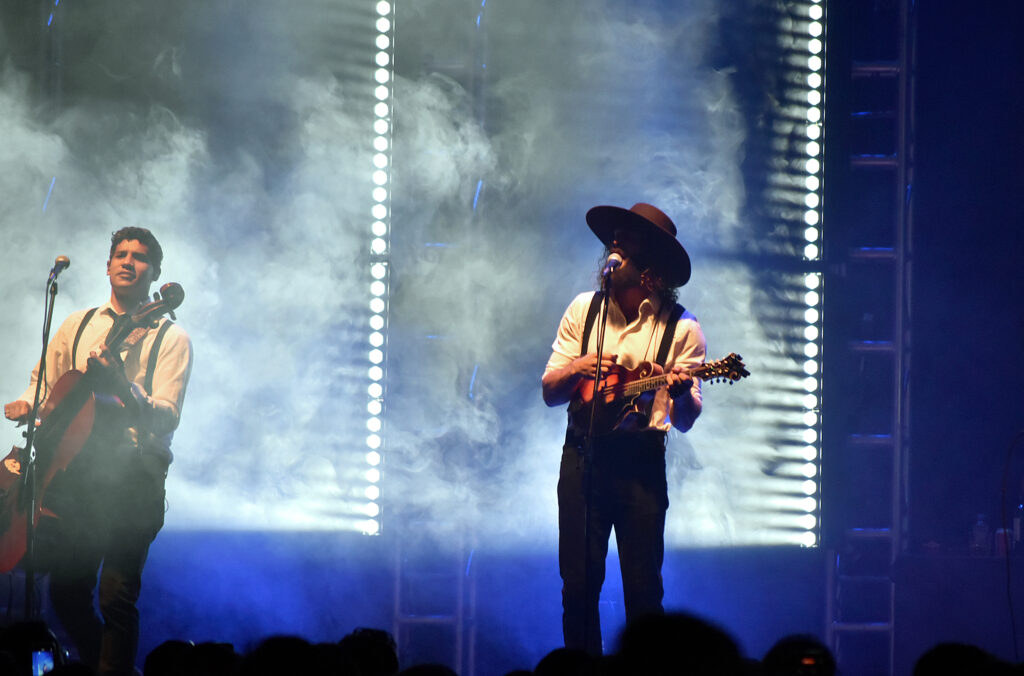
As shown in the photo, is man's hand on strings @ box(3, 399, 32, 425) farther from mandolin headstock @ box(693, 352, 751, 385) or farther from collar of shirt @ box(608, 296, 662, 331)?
mandolin headstock @ box(693, 352, 751, 385)

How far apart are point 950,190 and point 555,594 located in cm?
346

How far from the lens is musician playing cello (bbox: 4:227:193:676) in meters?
4.46

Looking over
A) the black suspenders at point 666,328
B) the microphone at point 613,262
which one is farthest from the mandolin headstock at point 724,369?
the microphone at point 613,262

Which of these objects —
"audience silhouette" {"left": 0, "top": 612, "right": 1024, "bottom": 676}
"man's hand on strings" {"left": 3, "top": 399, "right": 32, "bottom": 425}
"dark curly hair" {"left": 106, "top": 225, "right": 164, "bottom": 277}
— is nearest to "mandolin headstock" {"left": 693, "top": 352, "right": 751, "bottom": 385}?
"audience silhouette" {"left": 0, "top": 612, "right": 1024, "bottom": 676}

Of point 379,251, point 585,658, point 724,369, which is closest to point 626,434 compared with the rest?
point 724,369

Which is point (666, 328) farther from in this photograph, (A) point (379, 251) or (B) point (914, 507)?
(B) point (914, 507)

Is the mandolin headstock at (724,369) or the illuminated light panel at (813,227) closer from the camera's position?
the mandolin headstock at (724,369)

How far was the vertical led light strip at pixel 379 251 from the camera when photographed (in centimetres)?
605

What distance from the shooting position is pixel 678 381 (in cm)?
416

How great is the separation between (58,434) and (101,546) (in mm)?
567

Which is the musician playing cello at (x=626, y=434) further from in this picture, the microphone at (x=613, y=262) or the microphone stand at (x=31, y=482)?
the microphone stand at (x=31, y=482)

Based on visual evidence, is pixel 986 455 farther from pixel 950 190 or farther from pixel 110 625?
pixel 110 625

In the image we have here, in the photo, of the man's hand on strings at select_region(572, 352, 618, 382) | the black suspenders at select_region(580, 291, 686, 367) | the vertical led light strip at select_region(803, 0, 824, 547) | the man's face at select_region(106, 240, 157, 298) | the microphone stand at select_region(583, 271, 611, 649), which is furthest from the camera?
the vertical led light strip at select_region(803, 0, 824, 547)

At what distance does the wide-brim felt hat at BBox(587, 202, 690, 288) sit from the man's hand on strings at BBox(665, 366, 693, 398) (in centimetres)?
54
